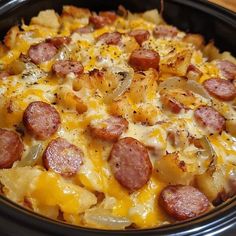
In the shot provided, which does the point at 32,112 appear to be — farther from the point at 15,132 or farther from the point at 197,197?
the point at 197,197

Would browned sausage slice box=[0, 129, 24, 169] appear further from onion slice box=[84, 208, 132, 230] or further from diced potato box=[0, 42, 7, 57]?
diced potato box=[0, 42, 7, 57]

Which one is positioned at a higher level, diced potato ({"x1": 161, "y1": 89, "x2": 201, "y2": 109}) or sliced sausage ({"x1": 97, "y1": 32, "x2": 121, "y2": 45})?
sliced sausage ({"x1": 97, "y1": 32, "x2": 121, "y2": 45})

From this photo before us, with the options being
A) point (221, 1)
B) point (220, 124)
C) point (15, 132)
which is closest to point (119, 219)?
point (15, 132)

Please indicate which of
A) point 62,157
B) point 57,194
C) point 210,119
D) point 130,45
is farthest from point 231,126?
point 57,194

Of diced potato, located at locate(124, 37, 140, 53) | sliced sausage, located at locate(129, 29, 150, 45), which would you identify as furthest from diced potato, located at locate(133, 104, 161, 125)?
sliced sausage, located at locate(129, 29, 150, 45)

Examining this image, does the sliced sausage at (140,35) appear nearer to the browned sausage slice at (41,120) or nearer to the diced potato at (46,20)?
the diced potato at (46,20)

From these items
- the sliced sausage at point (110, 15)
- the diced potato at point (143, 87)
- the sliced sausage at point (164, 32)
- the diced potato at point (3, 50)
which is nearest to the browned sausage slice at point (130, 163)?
the diced potato at point (143, 87)
